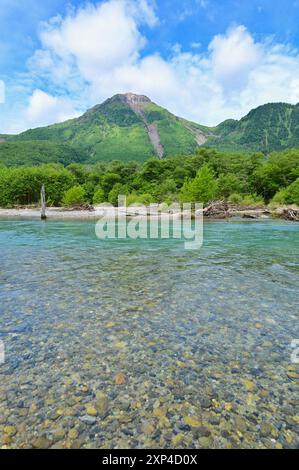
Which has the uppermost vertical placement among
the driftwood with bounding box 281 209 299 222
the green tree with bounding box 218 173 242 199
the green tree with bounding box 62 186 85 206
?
the green tree with bounding box 218 173 242 199

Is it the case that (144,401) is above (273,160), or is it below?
below

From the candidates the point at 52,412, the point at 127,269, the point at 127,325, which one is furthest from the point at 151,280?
the point at 52,412

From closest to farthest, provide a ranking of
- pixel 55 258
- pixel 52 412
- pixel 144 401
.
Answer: pixel 52 412
pixel 144 401
pixel 55 258

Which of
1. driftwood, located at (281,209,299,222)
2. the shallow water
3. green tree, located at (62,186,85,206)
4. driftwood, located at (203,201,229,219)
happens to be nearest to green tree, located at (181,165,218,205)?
driftwood, located at (203,201,229,219)

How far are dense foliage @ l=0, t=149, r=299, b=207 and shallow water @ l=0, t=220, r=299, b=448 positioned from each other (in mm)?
46009

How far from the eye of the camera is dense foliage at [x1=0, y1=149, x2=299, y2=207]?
2320 inches

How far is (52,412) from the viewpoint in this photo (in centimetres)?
347

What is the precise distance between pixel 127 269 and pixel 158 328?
17.1 ft

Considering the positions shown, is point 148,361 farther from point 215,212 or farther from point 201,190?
point 201,190

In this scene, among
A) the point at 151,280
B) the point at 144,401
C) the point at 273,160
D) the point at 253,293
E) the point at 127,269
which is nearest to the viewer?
the point at 144,401

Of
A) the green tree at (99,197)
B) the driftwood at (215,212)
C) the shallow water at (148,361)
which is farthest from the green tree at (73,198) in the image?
the shallow water at (148,361)

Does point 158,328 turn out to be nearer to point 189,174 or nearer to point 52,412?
point 52,412

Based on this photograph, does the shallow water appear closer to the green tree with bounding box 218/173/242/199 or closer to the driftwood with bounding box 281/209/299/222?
the driftwood with bounding box 281/209/299/222
